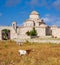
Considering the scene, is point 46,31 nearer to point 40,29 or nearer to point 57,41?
point 40,29

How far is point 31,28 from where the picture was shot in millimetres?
63875

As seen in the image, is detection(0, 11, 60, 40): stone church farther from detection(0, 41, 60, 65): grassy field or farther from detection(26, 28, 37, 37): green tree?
detection(0, 41, 60, 65): grassy field

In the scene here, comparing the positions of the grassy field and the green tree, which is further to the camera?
the green tree

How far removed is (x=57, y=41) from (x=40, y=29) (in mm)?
30416

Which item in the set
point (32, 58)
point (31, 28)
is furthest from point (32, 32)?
point (32, 58)

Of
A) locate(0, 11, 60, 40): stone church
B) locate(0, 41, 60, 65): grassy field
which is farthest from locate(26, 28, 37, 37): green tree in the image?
locate(0, 41, 60, 65): grassy field

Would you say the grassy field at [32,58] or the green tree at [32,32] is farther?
the green tree at [32,32]

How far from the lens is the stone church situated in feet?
198

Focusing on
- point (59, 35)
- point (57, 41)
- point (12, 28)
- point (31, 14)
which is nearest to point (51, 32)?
point (59, 35)

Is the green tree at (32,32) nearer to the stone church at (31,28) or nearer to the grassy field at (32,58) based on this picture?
the stone church at (31,28)

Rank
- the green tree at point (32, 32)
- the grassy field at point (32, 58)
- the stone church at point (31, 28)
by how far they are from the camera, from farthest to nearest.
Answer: the stone church at point (31, 28) < the green tree at point (32, 32) < the grassy field at point (32, 58)

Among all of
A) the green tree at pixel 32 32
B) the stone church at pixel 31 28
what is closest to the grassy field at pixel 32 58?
the stone church at pixel 31 28

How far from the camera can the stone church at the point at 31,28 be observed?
60.3 m

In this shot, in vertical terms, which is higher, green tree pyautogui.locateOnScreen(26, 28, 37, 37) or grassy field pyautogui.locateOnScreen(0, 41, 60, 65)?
green tree pyautogui.locateOnScreen(26, 28, 37, 37)
